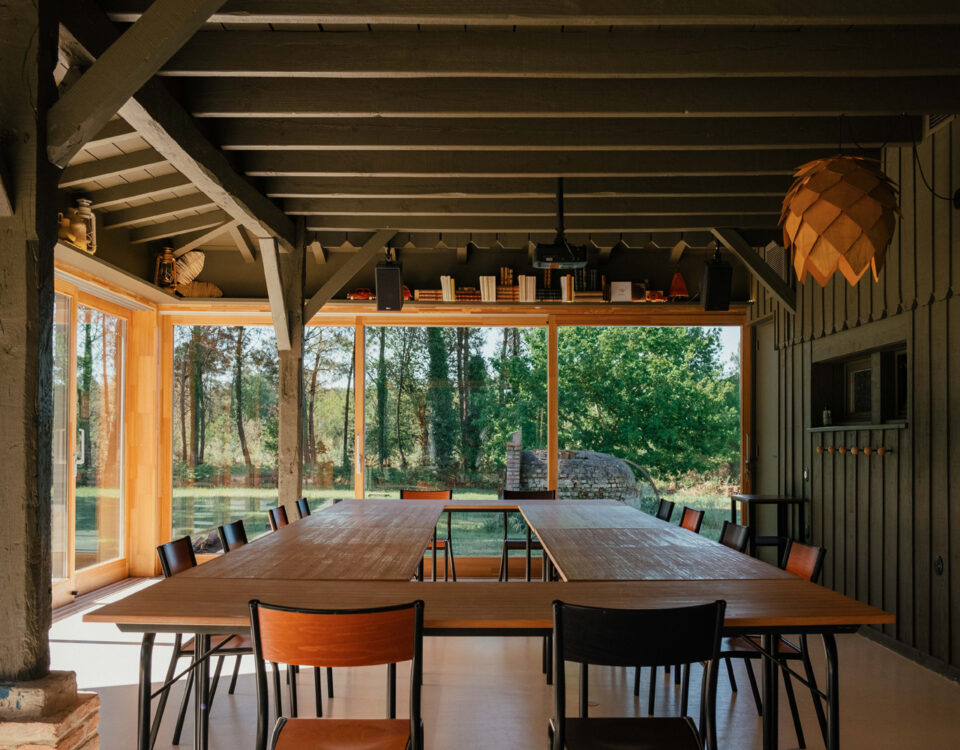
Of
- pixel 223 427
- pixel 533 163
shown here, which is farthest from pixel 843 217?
pixel 223 427

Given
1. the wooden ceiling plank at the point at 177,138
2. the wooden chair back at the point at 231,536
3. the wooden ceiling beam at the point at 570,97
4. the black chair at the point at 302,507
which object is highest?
the wooden ceiling beam at the point at 570,97

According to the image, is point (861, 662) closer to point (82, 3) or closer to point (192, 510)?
point (82, 3)

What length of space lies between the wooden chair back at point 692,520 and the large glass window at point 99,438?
16.3ft

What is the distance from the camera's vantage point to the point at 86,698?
9.42 ft

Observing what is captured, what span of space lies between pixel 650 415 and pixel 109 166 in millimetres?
5435

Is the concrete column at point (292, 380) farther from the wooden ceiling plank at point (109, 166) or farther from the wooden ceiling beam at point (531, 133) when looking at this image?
the wooden ceiling beam at point (531, 133)

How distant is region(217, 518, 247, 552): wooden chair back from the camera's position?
4.05 metres

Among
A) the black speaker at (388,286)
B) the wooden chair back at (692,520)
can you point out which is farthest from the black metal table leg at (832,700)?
the black speaker at (388,286)

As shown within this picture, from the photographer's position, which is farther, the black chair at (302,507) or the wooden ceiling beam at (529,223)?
the wooden ceiling beam at (529,223)

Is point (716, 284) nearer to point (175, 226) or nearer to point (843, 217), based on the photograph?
point (843, 217)

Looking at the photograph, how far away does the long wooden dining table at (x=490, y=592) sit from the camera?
2.58m

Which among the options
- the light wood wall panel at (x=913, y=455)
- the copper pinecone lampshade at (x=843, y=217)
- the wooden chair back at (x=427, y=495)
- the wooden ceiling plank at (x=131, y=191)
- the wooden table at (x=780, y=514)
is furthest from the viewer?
the wooden chair back at (x=427, y=495)

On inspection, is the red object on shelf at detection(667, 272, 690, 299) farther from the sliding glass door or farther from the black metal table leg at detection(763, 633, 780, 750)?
the sliding glass door

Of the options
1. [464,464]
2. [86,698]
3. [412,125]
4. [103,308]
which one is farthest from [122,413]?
[86,698]
